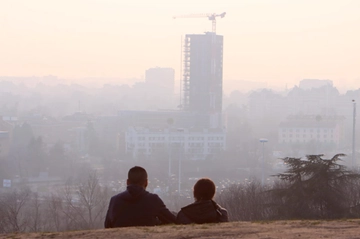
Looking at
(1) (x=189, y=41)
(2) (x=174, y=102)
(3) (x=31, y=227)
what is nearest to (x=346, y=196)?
(3) (x=31, y=227)

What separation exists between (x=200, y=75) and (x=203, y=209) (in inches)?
2469

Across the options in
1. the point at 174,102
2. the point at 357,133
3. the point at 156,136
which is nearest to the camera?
the point at 156,136

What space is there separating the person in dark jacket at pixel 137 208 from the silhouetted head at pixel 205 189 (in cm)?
29

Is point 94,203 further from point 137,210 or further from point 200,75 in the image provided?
point 200,75

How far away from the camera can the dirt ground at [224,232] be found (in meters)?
5.77

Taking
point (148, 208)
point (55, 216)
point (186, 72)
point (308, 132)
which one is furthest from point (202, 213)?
point (186, 72)

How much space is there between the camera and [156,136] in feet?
170

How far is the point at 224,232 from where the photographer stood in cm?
588

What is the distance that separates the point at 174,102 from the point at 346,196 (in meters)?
84.8

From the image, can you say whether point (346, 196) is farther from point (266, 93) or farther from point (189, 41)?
point (266, 93)

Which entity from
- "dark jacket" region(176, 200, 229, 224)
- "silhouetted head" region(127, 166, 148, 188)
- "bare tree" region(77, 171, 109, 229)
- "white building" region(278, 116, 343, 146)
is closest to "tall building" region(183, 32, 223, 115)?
"white building" region(278, 116, 343, 146)

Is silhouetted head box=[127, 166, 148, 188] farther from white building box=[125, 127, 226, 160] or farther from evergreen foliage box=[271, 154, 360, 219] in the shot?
white building box=[125, 127, 226, 160]

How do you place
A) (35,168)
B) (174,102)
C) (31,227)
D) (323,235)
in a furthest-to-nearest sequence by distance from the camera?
(174,102)
(35,168)
(31,227)
(323,235)

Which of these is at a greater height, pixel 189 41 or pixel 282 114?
pixel 189 41
